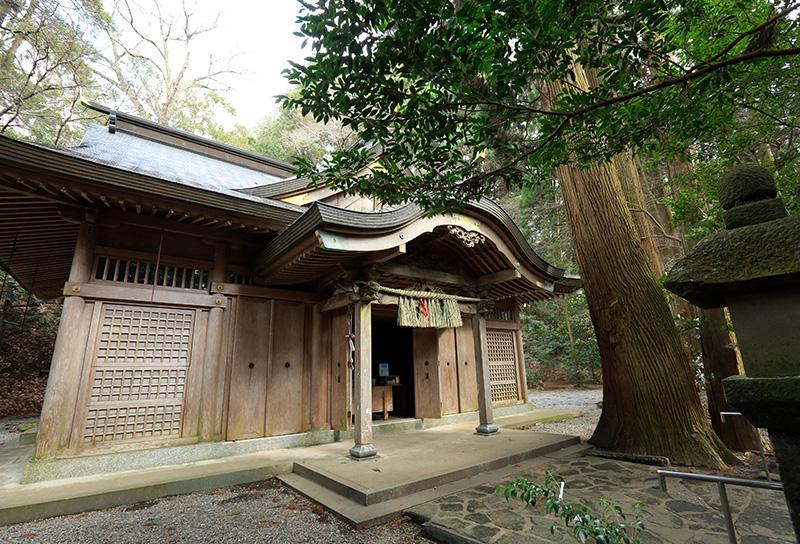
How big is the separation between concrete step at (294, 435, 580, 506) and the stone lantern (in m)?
3.12

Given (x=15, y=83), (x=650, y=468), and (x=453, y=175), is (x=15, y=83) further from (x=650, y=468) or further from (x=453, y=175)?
(x=650, y=468)

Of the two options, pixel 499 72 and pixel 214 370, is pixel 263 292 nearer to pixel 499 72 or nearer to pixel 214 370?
pixel 214 370

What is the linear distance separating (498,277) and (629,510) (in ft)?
12.8

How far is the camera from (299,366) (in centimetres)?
602

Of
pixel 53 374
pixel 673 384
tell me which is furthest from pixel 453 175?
pixel 53 374

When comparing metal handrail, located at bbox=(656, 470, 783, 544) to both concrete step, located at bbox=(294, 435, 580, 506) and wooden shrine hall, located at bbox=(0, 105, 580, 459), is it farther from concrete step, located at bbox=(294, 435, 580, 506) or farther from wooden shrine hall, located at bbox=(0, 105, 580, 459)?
wooden shrine hall, located at bbox=(0, 105, 580, 459)

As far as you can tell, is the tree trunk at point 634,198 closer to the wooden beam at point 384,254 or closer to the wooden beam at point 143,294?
the wooden beam at point 384,254

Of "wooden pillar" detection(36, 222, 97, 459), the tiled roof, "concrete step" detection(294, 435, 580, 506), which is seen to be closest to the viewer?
"concrete step" detection(294, 435, 580, 506)

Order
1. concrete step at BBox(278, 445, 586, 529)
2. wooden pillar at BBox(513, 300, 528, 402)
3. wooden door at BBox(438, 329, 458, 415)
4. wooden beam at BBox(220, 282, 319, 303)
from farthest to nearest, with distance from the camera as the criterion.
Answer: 1. wooden pillar at BBox(513, 300, 528, 402)
2. wooden door at BBox(438, 329, 458, 415)
3. wooden beam at BBox(220, 282, 319, 303)
4. concrete step at BBox(278, 445, 586, 529)

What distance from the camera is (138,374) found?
4.71 metres

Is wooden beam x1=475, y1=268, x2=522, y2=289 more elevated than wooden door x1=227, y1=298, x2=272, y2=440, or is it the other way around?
wooden beam x1=475, y1=268, x2=522, y2=289

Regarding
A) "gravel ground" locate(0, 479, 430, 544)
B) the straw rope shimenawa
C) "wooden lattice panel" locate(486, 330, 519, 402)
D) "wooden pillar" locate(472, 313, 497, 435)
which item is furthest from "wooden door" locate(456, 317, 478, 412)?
"gravel ground" locate(0, 479, 430, 544)

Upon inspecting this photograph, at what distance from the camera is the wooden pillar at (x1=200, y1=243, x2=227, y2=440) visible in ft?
16.5

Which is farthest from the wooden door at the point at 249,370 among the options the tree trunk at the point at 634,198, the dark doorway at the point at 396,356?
the tree trunk at the point at 634,198
